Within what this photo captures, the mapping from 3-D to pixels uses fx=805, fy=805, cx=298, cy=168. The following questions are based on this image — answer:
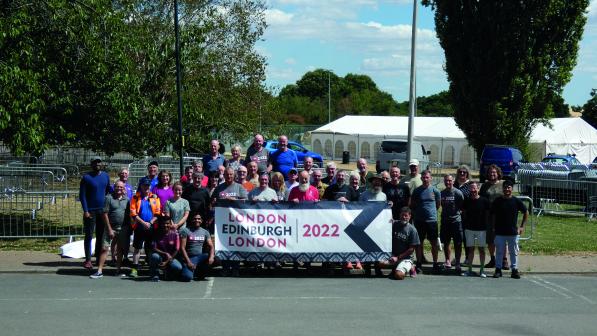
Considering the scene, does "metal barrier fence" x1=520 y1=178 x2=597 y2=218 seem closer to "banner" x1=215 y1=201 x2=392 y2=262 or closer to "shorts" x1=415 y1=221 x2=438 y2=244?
"shorts" x1=415 y1=221 x2=438 y2=244

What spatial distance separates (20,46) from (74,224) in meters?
4.21

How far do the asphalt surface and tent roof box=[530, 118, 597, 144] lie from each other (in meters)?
36.9

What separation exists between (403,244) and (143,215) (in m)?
4.22

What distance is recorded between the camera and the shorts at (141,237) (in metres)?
12.8

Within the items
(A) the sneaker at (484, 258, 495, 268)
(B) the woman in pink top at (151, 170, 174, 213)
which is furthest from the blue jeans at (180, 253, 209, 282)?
(A) the sneaker at (484, 258, 495, 268)

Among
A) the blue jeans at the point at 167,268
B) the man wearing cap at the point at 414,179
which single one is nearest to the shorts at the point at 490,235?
the man wearing cap at the point at 414,179

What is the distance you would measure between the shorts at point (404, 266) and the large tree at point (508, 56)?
3045cm

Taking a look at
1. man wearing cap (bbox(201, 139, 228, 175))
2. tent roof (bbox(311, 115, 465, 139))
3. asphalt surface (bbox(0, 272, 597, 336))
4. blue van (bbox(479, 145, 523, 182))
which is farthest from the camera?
tent roof (bbox(311, 115, 465, 139))

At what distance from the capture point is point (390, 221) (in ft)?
43.3

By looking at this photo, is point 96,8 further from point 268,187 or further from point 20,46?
point 268,187

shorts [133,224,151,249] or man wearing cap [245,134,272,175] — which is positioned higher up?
man wearing cap [245,134,272,175]

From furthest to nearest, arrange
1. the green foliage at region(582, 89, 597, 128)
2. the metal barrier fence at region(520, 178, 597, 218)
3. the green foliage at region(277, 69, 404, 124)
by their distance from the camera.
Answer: the green foliage at region(277, 69, 404, 124) < the green foliage at region(582, 89, 597, 128) < the metal barrier fence at region(520, 178, 597, 218)

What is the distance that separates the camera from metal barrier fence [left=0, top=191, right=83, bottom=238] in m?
16.9

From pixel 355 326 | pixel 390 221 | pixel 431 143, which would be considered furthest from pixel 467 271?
pixel 431 143
